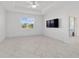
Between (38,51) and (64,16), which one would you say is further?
(64,16)

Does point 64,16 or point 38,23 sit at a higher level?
point 64,16

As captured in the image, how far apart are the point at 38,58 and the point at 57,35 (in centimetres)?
368

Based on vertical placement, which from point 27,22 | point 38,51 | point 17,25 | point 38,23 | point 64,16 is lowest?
point 38,51

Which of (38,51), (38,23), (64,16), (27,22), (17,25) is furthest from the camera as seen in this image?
(38,23)

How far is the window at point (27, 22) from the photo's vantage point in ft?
26.2

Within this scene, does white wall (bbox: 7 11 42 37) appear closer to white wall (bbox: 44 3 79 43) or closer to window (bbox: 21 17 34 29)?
window (bbox: 21 17 34 29)

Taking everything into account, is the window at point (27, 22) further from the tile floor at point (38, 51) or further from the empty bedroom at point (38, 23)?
the tile floor at point (38, 51)

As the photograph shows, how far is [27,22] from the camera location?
8.16m

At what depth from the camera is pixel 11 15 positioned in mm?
7352

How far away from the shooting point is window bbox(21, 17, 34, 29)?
7996 mm

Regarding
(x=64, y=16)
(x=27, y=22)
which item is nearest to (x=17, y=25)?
(x=27, y=22)

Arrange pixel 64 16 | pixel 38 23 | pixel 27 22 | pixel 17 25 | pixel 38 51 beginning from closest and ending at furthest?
pixel 38 51 → pixel 64 16 → pixel 17 25 → pixel 27 22 → pixel 38 23

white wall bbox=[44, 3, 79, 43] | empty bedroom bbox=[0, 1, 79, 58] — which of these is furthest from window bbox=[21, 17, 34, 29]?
white wall bbox=[44, 3, 79, 43]

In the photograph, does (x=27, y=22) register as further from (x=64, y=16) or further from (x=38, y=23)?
(x=64, y=16)
